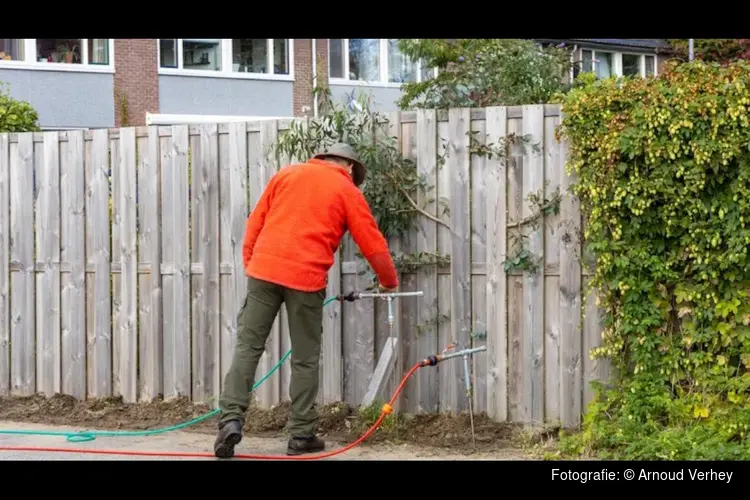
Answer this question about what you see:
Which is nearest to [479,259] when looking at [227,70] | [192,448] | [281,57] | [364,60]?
[192,448]

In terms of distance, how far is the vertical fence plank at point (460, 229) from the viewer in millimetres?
6891

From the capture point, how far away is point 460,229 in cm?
692

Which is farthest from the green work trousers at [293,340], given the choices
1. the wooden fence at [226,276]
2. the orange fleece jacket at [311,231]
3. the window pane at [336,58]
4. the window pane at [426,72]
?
the window pane at [336,58]

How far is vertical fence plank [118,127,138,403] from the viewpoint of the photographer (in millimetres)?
8078

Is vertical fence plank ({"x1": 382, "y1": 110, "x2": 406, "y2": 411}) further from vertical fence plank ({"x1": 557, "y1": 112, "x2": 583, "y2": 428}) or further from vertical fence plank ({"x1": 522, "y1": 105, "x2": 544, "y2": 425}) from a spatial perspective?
vertical fence plank ({"x1": 557, "y1": 112, "x2": 583, "y2": 428})

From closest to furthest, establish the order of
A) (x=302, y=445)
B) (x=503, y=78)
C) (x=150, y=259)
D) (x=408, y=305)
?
(x=302, y=445), (x=408, y=305), (x=150, y=259), (x=503, y=78)

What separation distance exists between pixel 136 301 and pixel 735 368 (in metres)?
4.49

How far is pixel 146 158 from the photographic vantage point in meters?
8.04

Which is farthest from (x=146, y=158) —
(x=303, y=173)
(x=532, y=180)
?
(x=532, y=180)

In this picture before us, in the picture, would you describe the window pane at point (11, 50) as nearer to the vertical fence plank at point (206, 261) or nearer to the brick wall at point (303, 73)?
the brick wall at point (303, 73)

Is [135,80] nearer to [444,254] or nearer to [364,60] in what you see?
[364,60]

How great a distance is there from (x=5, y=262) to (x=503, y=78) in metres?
4.64

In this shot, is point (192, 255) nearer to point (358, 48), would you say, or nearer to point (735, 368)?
point (735, 368)

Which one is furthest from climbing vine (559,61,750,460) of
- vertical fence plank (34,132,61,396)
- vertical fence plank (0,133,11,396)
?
vertical fence plank (0,133,11,396)
